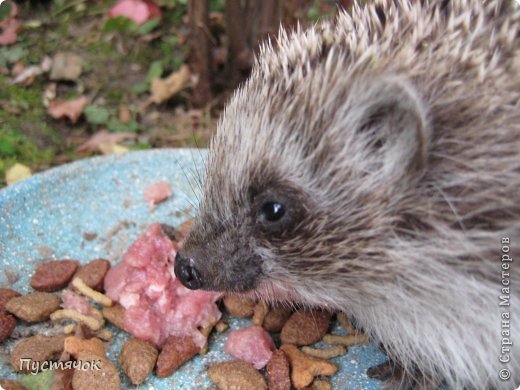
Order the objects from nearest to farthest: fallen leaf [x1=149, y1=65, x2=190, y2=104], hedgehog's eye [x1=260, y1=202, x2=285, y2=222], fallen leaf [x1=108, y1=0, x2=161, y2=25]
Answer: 1. hedgehog's eye [x1=260, y1=202, x2=285, y2=222]
2. fallen leaf [x1=149, y1=65, x2=190, y2=104]
3. fallen leaf [x1=108, y1=0, x2=161, y2=25]

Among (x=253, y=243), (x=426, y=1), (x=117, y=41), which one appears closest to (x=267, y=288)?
(x=253, y=243)

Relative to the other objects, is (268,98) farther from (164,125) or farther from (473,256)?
(164,125)

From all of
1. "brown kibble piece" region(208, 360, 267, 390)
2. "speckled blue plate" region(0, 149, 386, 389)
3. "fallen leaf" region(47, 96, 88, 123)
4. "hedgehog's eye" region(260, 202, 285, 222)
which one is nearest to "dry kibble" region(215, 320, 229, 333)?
"speckled blue plate" region(0, 149, 386, 389)

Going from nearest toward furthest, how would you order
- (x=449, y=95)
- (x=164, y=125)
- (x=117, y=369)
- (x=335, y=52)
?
(x=449, y=95) → (x=335, y=52) → (x=117, y=369) → (x=164, y=125)

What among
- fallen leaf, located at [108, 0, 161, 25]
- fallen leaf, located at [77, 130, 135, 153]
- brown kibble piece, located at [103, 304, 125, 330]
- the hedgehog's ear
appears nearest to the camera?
the hedgehog's ear

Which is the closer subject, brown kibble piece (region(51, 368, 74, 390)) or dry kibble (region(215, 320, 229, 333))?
brown kibble piece (region(51, 368, 74, 390))

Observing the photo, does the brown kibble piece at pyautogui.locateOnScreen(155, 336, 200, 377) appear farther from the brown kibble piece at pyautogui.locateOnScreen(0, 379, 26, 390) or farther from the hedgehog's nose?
the brown kibble piece at pyautogui.locateOnScreen(0, 379, 26, 390)
